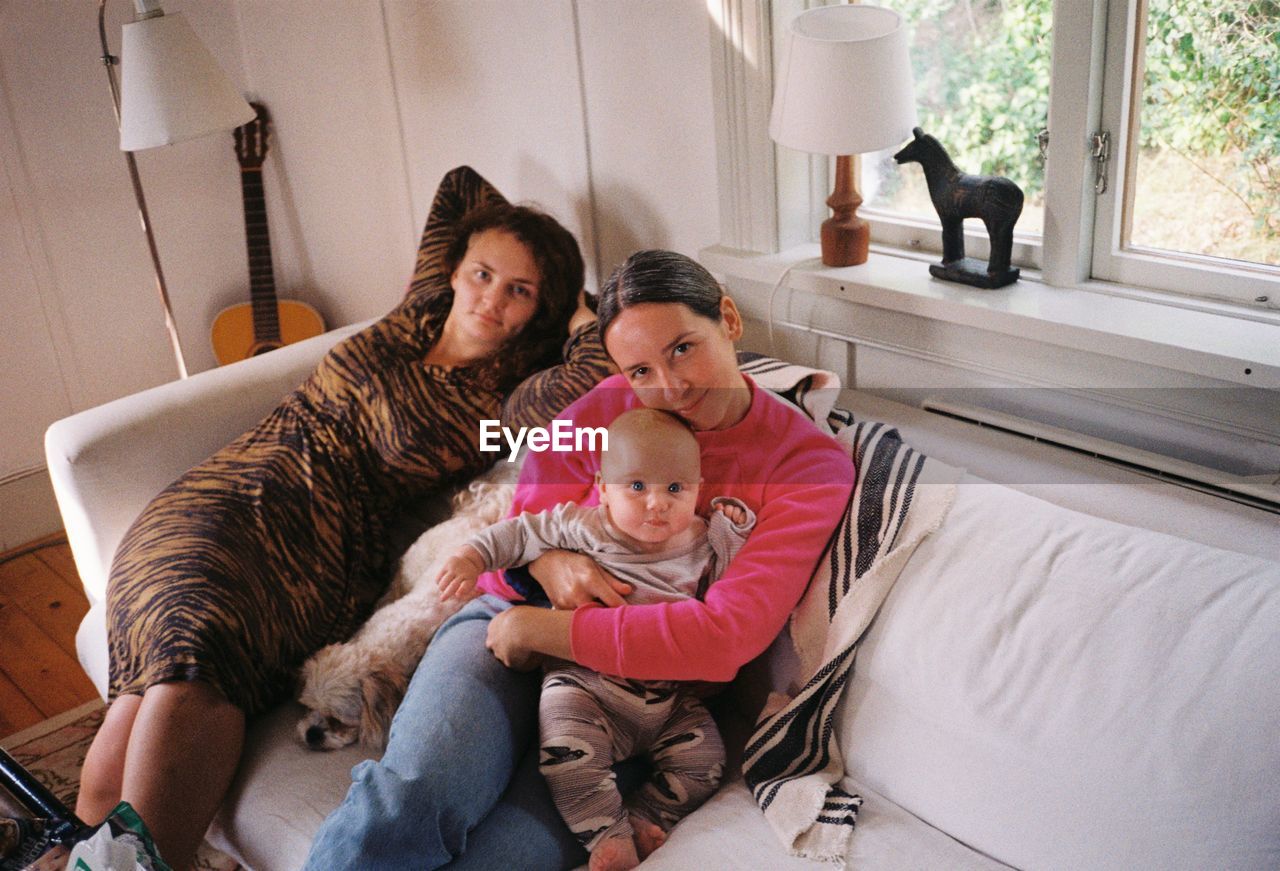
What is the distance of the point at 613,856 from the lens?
4.23 ft

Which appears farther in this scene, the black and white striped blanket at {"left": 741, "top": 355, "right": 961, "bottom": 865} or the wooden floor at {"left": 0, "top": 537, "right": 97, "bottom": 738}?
the wooden floor at {"left": 0, "top": 537, "right": 97, "bottom": 738}

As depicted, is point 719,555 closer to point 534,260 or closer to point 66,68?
point 534,260

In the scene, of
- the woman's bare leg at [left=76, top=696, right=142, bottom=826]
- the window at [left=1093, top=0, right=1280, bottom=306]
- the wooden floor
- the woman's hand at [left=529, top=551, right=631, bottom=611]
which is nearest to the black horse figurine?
the window at [left=1093, top=0, right=1280, bottom=306]

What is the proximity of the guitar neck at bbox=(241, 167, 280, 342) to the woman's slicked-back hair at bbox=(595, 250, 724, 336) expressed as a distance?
6.06ft

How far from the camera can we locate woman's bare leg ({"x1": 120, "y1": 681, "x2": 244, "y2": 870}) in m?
1.44

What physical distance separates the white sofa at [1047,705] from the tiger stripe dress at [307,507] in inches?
6.8

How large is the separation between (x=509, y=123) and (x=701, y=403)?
131 cm

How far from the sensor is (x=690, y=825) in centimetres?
134

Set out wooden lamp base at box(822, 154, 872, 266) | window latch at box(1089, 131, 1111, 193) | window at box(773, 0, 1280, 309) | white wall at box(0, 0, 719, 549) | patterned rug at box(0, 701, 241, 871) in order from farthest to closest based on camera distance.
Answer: white wall at box(0, 0, 719, 549) < patterned rug at box(0, 701, 241, 871) < wooden lamp base at box(822, 154, 872, 266) < window latch at box(1089, 131, 1111, 193) < window at box(773, 0, 1280, 309)

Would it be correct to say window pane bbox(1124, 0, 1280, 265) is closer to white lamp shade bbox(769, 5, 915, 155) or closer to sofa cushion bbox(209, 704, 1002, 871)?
white lamp shade bbox(769, 5, 915, 155)

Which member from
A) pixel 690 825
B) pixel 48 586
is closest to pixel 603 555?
pixel 690 825

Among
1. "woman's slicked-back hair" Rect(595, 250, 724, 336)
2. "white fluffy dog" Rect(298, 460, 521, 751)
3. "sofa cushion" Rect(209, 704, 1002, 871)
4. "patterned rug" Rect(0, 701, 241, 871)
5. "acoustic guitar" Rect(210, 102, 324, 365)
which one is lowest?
"patterned rug" Rect(0, 701, 241, 871)

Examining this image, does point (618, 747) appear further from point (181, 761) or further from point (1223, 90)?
point (1223, 90)

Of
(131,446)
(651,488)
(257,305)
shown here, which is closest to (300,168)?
(257,305)
